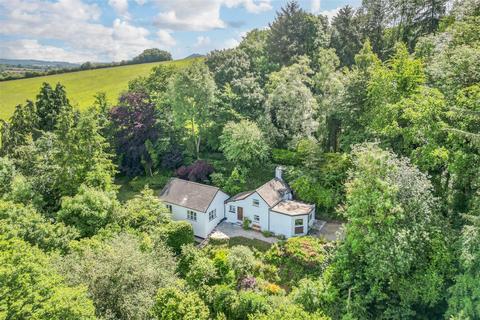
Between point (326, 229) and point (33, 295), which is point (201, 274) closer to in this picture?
point (33, 295)

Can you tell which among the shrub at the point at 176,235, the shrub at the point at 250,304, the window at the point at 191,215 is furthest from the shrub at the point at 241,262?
the window at the point at 191,215

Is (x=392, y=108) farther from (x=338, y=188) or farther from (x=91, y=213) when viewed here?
(x=91, y=213)

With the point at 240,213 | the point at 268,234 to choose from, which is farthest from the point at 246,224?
the point at 268,234

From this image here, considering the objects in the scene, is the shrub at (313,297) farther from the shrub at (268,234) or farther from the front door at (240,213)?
the front door at (240,213)

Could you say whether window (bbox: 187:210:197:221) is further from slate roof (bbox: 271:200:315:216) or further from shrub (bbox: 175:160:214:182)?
slate roof (bbox: 271:200:315:216)

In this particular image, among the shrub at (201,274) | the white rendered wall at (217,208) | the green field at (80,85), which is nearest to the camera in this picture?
the shrub at (201,274)

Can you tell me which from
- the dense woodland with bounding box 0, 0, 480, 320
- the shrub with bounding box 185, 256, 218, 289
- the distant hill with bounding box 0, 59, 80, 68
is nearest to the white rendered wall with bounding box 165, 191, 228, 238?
the dense woodland with bounding box 0, 0, 480, 320

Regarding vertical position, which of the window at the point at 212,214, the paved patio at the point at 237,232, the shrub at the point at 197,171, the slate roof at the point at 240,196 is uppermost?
the shrub at the point at 197,171
